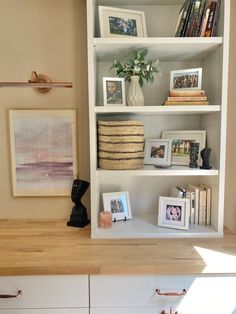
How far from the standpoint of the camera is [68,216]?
5.90 feet

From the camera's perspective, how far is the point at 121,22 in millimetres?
1518

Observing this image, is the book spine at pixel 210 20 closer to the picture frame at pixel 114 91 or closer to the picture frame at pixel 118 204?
the picture frame at pixel 114 91

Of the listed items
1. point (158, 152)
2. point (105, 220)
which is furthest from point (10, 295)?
point (158, 152)

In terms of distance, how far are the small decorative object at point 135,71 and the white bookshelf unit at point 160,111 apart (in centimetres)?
7

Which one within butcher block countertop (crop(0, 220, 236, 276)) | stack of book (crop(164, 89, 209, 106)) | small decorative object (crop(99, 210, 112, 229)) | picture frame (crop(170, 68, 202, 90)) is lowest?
butcher block countertop (crop(0, 220, 236, 276))

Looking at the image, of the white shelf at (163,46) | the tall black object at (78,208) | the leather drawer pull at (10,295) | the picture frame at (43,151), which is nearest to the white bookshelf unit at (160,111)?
the white shelf at (163,46)

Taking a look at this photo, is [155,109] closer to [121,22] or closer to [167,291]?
[121,22]

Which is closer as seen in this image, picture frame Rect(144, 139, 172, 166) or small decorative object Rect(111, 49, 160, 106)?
small decorative object Rect(111, 49, 160, 106)

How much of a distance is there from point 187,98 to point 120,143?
44cm

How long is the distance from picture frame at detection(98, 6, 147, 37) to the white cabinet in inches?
50.1

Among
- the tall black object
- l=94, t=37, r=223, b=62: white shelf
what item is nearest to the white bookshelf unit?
l=94, t=37, r=223, b=62: white shelf

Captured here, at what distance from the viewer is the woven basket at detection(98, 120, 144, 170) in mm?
1461

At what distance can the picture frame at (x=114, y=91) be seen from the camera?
151cm

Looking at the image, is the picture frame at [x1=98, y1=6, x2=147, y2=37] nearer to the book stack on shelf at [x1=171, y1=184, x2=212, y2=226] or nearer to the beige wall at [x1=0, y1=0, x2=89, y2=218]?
the beige wall at [x1=0, y1=0, x2=89, y2=218]
